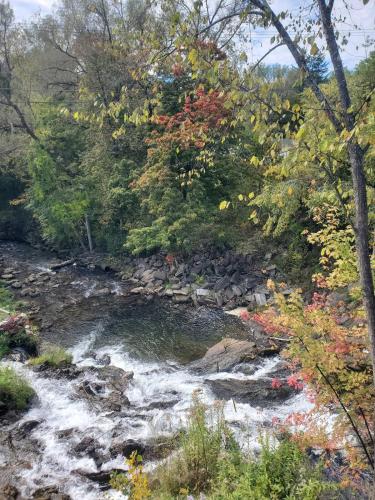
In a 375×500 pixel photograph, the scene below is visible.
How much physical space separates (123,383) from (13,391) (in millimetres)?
2552

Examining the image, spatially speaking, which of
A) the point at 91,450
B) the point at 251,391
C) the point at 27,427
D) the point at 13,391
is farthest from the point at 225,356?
the point at 13,391

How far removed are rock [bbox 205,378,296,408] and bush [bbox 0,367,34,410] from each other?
13.9 ft

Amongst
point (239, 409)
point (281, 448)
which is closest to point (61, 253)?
point (239, 409)

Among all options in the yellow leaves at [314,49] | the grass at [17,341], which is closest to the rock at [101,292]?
the grass at [17,341]

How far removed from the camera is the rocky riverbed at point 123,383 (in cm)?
660

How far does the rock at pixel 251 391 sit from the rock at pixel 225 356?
2.17 feet

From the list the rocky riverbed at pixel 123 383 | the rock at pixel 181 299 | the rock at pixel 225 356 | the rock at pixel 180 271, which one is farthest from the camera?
the rock at pixel 180 271

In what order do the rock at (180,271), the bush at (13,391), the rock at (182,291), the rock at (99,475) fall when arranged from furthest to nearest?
the rock at (180,271) → the rock at (182,291) → the bush at (13,391) → the rock at (99,475)

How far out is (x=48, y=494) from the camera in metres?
5.82

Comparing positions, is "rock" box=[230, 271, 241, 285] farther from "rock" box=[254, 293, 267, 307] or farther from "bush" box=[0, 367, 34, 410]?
"bush" box=[0, 367, 34, 410]

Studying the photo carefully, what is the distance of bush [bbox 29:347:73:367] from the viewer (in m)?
10.2

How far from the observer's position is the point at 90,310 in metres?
15.5

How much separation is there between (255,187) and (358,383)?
44.9 ft

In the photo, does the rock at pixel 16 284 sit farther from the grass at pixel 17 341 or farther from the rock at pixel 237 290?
the rock at pixel 237 290
